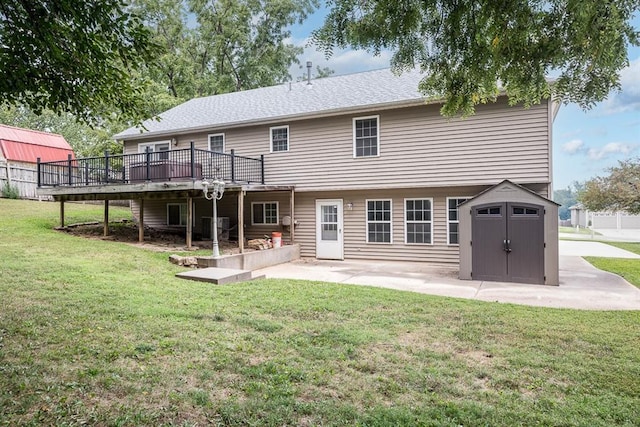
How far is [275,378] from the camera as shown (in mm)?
3463

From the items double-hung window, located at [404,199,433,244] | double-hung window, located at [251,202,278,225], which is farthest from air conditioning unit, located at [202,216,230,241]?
double-hung window, located at [404,199,433,244]

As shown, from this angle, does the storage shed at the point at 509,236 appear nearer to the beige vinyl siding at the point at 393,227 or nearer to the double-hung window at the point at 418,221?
the beige vinyl siding at the point at 393,227

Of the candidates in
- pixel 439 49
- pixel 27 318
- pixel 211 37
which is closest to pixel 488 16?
pixel 439 49

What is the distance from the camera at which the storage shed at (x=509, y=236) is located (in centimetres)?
851

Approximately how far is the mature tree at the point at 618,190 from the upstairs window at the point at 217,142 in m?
21.5

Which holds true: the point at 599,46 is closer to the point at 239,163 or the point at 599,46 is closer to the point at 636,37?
the point at 636,37

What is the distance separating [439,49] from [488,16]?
3.02 ft

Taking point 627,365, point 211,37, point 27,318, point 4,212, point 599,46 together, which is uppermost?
point 211,37

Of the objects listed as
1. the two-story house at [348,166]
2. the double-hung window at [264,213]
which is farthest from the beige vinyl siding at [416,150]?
the double-hung window at [264,213]

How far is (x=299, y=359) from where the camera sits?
391 cm

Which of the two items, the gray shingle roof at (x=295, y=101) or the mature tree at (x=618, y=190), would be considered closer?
the gray shingle roof at (x=295, y=101)

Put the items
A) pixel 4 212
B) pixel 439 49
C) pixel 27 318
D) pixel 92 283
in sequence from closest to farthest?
pixel 439 49, pixel 27 318, pixel 92 283, pixel 4 212

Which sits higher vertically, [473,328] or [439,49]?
[439,49]

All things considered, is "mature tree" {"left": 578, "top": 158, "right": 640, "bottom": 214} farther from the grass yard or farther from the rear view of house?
the rear view of house
